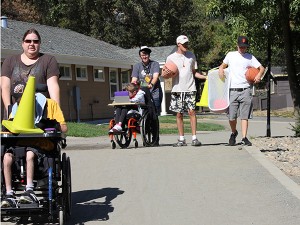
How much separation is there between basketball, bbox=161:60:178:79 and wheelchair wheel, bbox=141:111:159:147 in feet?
3.09

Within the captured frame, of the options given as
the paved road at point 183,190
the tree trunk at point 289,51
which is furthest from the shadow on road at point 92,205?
the tree trunk at point 289,51

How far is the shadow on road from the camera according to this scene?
584cm

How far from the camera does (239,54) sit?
441 inches

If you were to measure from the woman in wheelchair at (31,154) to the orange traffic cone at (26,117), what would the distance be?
19 centimetres

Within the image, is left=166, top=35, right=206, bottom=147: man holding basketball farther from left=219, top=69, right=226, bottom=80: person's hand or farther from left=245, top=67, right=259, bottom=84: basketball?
left=245, top=67, right=259, bottom=84: basketball

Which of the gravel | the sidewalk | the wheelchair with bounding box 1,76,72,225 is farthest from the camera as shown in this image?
the gravel

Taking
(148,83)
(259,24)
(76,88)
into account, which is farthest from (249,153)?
(76,88)

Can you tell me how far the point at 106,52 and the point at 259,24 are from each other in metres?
18.4

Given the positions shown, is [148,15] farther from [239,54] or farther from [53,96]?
[53,96]

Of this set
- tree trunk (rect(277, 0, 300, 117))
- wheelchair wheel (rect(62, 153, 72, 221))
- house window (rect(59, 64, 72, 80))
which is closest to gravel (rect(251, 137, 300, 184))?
tree trunk (rect(277, 0, 300, 117))

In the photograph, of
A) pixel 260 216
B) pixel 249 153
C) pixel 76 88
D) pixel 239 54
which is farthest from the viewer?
pixel 76 88

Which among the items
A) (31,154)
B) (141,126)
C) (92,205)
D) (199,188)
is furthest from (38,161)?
(141,126)

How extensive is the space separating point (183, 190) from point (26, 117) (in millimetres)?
2565

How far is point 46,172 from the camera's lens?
5.44 metres
